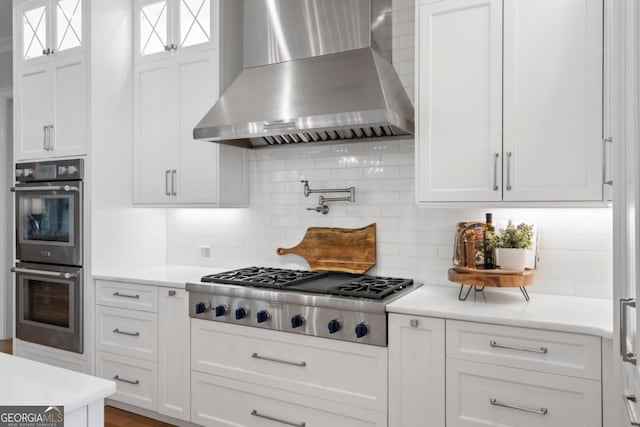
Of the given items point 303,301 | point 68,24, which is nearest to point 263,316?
point 303,301

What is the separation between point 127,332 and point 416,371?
1946mm

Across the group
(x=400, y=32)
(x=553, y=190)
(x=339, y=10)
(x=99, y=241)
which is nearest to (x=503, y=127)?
(x=553, y=190)

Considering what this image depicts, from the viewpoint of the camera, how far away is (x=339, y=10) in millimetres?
2795

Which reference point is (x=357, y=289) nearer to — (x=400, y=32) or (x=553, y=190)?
(x=553, y=190)

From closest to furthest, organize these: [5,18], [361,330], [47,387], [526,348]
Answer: [47,387], [526,348], [361,330], [5,18]

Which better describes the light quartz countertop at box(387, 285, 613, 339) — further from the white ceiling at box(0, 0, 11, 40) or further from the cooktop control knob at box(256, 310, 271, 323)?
the white ceiling at box(0, 0, 11, 40)

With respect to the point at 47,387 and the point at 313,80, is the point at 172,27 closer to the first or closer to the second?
the point at 313,80

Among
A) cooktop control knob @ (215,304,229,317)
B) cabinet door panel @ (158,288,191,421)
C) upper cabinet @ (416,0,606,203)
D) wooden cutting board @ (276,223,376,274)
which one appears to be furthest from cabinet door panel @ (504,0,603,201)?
cabinet door panel @ (158,288,191,421)

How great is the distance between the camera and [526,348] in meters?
1.92

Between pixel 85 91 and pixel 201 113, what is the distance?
84 centimetres

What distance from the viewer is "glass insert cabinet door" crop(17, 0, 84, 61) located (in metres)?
3.26

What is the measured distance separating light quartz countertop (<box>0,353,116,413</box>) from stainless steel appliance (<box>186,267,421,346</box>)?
4.15 feet

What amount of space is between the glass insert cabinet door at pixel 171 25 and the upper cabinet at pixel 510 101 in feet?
4.89

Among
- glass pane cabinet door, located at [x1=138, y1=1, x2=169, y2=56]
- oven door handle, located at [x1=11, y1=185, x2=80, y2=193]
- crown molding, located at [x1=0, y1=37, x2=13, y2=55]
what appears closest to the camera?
oven door handle, located at [x1=11, y1=185, x2=80, y2=193]
